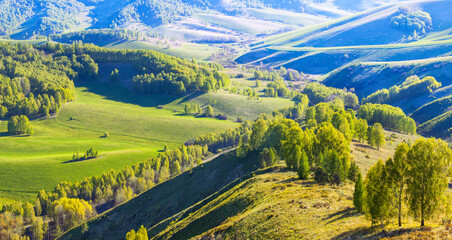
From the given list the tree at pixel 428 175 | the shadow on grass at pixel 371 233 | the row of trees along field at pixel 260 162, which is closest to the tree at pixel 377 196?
the shadow on grass at pixel 371 233

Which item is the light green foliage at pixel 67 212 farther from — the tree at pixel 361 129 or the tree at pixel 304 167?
the tree at pixel 361 129

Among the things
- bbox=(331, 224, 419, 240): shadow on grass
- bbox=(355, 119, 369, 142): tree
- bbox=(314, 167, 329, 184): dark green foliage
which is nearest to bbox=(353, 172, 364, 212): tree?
bbox=(331, 224, 419, 240): shadow on grass

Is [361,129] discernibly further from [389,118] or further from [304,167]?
[389,118]

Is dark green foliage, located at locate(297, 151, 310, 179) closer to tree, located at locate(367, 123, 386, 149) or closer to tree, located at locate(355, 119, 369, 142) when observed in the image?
tree, located at locate(367, 123, 386, 149)

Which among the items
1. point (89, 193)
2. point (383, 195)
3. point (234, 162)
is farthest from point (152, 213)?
point (383, 195)

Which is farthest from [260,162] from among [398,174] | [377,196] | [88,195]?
[88,195]

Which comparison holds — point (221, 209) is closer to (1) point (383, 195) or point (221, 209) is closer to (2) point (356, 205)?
(2) point (356, 205)

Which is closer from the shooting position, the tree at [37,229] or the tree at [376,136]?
the tree at [376,136]
